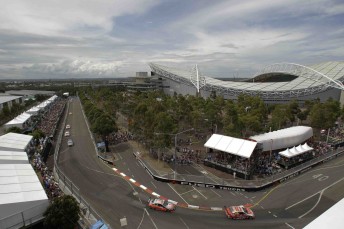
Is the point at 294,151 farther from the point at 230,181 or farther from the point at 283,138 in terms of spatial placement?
the point at 230,181

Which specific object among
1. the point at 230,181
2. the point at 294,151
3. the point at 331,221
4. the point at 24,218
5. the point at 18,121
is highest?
the point at 331,221

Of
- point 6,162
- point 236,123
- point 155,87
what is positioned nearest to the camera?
point 6,162

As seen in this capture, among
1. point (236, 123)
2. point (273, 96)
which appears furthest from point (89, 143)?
point (273, 96)

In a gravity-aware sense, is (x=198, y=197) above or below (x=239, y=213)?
below

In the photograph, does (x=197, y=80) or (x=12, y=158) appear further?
(x=197, y=80)

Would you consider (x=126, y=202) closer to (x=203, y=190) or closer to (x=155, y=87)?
(x=203, y=190)

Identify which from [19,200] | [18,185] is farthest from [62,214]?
[18,185]
